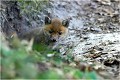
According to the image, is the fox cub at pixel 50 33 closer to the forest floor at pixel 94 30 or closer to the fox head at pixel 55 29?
the fox head at pixel 55 29

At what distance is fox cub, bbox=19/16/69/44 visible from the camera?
26.6 feet

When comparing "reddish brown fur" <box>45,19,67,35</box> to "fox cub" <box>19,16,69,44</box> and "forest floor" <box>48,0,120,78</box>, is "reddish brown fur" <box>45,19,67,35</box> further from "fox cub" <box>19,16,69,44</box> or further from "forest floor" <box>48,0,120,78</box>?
"forest floor" <box>48,0,120,78</box>

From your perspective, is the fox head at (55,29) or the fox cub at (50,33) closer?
the fox cub at (50,33)

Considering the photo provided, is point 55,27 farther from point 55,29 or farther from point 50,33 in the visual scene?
point 50,33

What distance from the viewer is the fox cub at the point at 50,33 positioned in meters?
8.11

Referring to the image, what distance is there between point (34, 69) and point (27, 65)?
0.23ft

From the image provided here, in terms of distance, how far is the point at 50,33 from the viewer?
8352 mm

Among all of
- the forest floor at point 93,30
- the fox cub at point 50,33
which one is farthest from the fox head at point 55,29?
the forest floor at point 93,30

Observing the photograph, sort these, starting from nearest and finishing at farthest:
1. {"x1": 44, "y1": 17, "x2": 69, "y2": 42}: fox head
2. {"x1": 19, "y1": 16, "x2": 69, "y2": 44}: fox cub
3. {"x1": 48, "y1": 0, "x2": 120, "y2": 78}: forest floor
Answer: {"x1": 48, "y1": 0, "x2": 120, "y2": 78}: forest floor
{"x1": 19, "y1": 16, "x2": 69, "y2": 44}: fox cub
{"x1": 44, "y1": 17, "x2": 69, "y2": 42}: fox head

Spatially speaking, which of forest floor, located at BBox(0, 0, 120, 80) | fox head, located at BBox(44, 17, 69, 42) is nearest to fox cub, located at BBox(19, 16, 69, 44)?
fox head, located at BBox(44, 17, 69, 42)

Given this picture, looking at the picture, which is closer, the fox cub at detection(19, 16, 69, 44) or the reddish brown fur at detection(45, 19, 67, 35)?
the fox cub at detection(19, 16, 69, 44)

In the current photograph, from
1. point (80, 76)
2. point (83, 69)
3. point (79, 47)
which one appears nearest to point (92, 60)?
point (79, 47)

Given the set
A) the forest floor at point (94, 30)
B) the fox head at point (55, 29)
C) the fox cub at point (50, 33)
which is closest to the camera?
the forest floor at point (94, 30)

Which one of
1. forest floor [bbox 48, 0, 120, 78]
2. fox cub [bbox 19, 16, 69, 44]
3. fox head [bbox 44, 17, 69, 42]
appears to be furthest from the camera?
fox head [bbox 44, 17, 69, 42]
